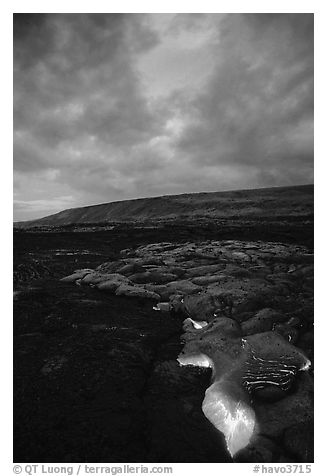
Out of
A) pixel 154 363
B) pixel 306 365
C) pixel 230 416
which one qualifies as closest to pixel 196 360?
pixel 154 363

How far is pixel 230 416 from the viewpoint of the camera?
4.11 meters

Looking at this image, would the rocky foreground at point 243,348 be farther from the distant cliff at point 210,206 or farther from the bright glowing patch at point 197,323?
the distant cliff at point 210,206

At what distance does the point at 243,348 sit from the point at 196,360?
0.96 meters

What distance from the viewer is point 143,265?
39.4ft

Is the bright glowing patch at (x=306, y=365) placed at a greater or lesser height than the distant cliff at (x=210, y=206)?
lesser

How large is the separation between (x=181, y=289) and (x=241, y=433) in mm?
5160

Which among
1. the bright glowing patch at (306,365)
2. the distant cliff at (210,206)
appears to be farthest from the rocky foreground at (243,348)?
the distant cliff at (210,206)

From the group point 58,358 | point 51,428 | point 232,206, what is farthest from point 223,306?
point 232,206

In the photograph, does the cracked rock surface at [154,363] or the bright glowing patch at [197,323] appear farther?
the bright glowing patch at [197,323]

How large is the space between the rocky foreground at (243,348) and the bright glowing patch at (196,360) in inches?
0.8

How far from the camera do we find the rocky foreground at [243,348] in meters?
3.94

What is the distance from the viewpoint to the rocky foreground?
3.94 m

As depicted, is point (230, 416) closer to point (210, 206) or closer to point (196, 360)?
point (196, 360)

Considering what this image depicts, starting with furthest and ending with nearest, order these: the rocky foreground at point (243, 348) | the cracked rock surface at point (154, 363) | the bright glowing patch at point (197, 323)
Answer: the bright glowing patch at point (197, 323), the rocky foreground at point (243, 348), the cracked rock surface at point (154, 363)
